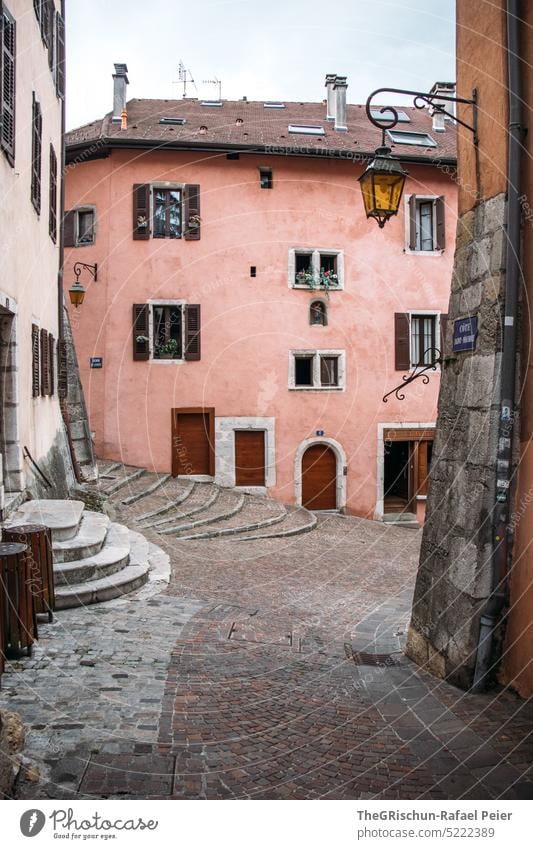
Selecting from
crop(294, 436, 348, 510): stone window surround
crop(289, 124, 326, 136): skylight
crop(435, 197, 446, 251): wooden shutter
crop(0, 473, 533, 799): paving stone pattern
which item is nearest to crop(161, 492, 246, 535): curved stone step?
crop(294, 436, 348, 510): stone window surround

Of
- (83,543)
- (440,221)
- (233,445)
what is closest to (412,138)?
(440,221)

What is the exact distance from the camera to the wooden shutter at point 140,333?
59.6 feet

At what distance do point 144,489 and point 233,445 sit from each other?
11.9 feet

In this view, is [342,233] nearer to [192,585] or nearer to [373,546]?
[373,546]

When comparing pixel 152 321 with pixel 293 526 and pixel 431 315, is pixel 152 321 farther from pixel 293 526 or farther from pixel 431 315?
pixel 431 315

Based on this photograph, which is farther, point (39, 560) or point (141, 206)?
point (141, 206)

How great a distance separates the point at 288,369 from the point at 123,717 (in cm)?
1525

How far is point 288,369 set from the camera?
19.0 m

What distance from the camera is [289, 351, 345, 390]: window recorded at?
1909 centimetres

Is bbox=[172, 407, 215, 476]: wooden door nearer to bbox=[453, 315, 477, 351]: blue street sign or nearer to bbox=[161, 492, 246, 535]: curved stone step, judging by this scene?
bbox=[161, 492, 246, 535]: curved stone step

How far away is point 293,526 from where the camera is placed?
15.6 meters

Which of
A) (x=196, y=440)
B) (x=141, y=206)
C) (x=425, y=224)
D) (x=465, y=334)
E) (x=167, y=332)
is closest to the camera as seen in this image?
(x=465, y=334)

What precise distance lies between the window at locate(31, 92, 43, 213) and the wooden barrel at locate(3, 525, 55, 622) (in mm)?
5317

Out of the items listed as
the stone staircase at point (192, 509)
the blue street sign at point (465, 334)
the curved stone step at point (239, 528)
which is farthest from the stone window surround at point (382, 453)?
the blue street sign at point (465, 334)
